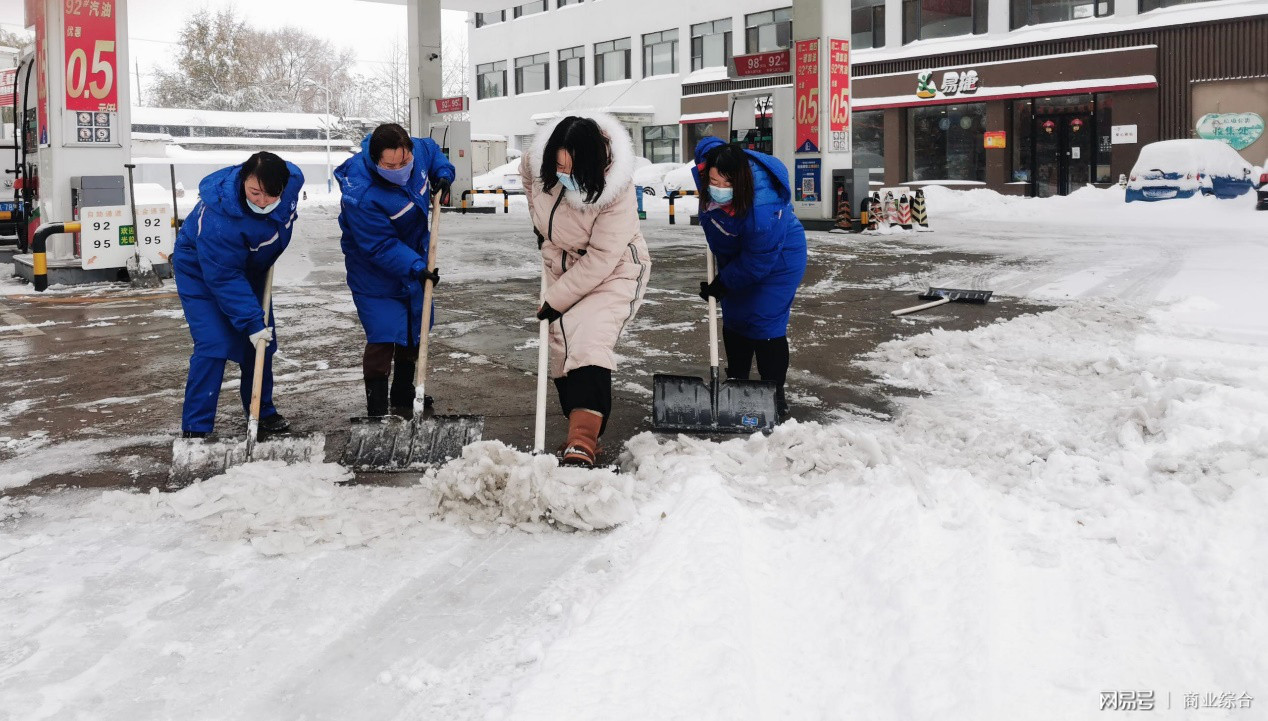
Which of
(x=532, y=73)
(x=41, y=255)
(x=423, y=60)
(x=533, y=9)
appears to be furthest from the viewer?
(x=532, y=73)

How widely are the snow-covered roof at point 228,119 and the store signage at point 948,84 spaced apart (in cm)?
3920

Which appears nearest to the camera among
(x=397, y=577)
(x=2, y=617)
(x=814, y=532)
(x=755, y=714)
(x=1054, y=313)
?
(x=755, y=714)

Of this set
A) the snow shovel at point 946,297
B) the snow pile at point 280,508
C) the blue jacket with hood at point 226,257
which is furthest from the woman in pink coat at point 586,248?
the snow shovel at point 946,297

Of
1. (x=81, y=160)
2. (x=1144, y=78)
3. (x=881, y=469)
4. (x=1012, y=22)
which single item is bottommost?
(x=881, y=469)

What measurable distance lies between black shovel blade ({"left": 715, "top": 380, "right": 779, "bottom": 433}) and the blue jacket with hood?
227 centimetres

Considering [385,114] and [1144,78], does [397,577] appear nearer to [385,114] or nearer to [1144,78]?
[1144,78]

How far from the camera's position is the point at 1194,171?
65.5 feet

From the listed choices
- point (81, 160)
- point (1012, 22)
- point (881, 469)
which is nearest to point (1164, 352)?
point (881, 469)

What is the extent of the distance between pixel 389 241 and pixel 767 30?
31769 millimetres

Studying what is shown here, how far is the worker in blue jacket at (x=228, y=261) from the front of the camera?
15.9 ft

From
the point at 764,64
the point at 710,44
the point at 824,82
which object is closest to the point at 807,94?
the point at 824,82

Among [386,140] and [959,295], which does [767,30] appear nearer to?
[959,295]

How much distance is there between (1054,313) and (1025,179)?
20.7 m

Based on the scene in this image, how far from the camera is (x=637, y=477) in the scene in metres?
4.49
